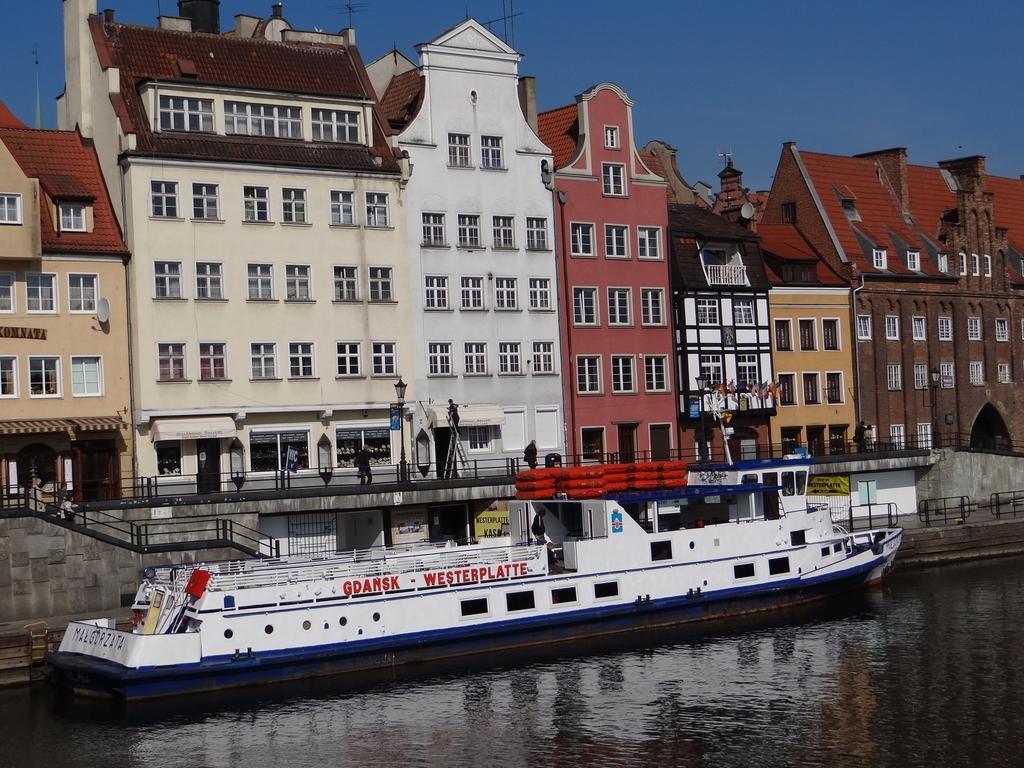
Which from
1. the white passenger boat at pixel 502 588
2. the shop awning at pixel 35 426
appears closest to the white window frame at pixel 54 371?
the shop awning at pixel 35 426

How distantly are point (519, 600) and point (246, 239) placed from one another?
19.3m

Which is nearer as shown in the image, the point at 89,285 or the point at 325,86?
the point at 89,285

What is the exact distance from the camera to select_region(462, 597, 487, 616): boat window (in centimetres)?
4359

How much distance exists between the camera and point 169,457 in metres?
53.9

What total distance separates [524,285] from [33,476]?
2225cm

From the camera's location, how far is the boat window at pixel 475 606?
4359 centimetres

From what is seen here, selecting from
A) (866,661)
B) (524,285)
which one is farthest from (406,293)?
(866,661)

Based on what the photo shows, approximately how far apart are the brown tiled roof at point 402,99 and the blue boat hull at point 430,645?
960 inches

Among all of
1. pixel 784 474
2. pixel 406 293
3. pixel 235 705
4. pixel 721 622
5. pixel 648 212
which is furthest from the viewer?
pixel 648 212

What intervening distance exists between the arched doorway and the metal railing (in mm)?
11712

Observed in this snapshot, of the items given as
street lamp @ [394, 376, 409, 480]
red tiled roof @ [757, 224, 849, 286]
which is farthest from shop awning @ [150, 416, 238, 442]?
red tiled roof @ [757, 224, 849, 286]

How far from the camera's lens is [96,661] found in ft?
126

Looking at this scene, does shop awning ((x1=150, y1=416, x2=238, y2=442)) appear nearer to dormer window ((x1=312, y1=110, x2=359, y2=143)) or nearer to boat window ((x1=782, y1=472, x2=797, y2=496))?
dormer window ((x1=312, y1=110, x2=359, y2=143))

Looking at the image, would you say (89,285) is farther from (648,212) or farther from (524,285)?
(648,212)
